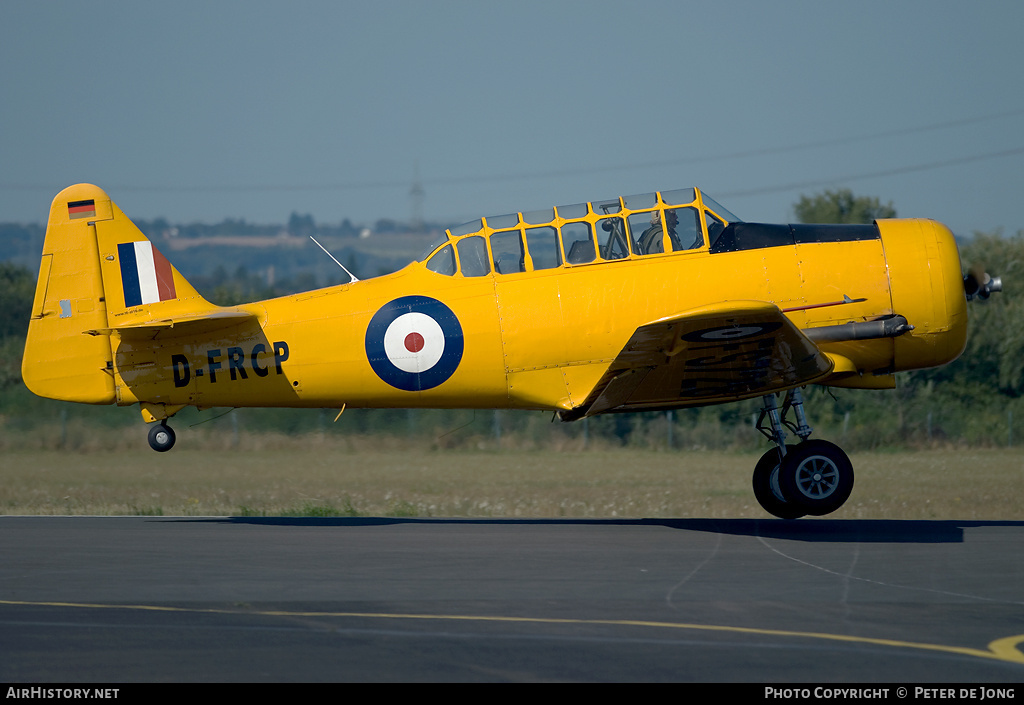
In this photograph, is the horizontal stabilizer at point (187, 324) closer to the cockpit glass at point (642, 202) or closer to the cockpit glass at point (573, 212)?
the cockpit glass at point (573, 212)

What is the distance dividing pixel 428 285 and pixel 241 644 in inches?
245

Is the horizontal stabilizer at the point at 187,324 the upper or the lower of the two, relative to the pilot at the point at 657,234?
lower

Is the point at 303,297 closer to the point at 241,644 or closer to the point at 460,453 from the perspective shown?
the point at 241,644

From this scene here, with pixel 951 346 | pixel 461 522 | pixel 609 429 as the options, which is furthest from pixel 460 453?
pixel 951 346

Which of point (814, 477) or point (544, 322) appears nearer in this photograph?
point (814, 477)

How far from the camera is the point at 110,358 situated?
38.8 ft

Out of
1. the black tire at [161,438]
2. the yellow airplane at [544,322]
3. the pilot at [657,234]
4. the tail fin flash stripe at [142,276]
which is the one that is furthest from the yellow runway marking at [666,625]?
the pilot at [657,234]

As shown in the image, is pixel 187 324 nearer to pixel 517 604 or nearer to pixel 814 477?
pixel 517 604

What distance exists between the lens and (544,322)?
1134 cm

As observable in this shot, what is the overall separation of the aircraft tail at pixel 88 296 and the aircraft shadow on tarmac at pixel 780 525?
223cm

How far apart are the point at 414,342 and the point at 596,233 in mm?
2405

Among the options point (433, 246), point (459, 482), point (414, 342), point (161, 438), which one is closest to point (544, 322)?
point (414, 342)

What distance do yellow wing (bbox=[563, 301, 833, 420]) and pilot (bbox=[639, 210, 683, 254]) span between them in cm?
141

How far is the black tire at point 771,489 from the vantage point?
38.1 ft
